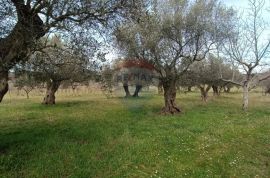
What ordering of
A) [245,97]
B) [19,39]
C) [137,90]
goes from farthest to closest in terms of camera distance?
[137,90], [245,97], [19,39]

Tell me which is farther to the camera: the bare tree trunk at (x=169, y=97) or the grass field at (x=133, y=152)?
the bare tree trunk at (x=169, y=97)

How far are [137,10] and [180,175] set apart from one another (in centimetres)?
709

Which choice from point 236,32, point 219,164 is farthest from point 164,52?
point 219,164

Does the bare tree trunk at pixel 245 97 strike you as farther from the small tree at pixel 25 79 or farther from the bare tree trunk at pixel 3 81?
the bare tree trunk at pixel 3 81

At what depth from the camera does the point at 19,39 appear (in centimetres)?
1066

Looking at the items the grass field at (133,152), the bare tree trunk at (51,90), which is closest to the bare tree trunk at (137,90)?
the bare tree trunk at (51,90)

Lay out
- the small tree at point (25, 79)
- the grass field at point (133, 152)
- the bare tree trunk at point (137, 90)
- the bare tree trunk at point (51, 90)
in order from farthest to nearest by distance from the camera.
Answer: the bare tree trunk at point (137, 90), the bare tree trunk at point (51, 90), the small tree at point (25, 79), the grass field at point (133, 152)

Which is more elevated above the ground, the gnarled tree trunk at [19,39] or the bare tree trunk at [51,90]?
the gnarled tree trunk at [19,39]

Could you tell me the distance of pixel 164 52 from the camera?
26344mm

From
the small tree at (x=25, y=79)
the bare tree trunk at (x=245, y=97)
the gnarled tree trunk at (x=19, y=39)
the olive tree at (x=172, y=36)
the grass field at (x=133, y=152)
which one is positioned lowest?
the grass field at (x=133, y=152)

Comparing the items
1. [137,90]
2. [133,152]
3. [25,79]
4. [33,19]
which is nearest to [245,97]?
[137,90]

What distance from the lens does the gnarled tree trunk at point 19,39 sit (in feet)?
34.3

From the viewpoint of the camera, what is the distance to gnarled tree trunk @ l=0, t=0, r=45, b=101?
10.4 meters

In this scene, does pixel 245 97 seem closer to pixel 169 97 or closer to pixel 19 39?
pixel 169 97
